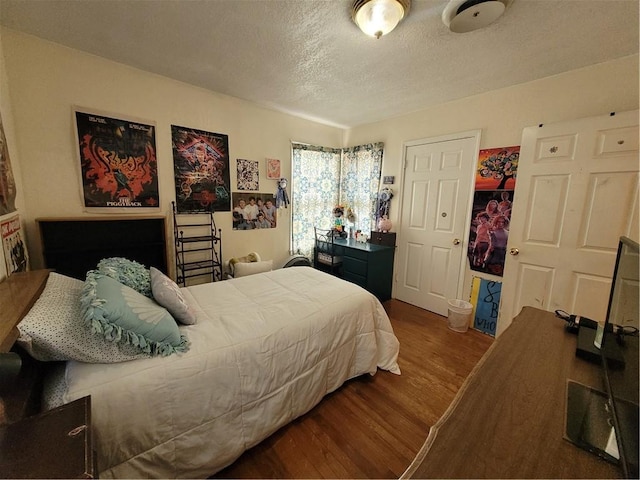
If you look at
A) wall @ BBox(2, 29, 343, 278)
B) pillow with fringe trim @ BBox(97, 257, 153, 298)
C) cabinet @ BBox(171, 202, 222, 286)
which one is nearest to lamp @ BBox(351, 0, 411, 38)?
wall @ BBox(2, 29, 343, 278)

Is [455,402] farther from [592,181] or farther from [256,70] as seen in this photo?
[256,70]

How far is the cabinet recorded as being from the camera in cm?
262

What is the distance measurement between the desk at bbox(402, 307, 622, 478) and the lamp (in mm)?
1792

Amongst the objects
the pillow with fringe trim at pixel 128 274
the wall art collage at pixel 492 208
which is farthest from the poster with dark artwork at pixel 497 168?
the pillow with fringe trim at pixel 128 274

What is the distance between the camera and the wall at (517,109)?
6.14 feet

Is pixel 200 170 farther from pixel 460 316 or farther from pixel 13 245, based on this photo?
pixel 460 316

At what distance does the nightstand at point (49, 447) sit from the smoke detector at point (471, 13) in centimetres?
238

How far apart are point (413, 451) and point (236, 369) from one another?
110 centimetres

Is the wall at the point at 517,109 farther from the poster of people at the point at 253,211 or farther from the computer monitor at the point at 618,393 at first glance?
the computer monitor at the point at 618,393

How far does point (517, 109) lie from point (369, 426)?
2956 mm

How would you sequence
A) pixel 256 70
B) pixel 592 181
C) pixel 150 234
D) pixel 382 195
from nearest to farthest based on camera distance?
pixel 592 181 → pixel 256 70 → pixel 150 234 → pixel 382 195

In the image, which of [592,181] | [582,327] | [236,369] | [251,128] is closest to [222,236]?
[251,128]

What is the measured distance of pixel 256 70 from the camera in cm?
213

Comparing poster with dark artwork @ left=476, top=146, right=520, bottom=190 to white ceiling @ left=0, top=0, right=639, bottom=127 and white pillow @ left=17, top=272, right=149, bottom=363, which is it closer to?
white ceiling @ left=0, top=0, right=639, bottom=127
